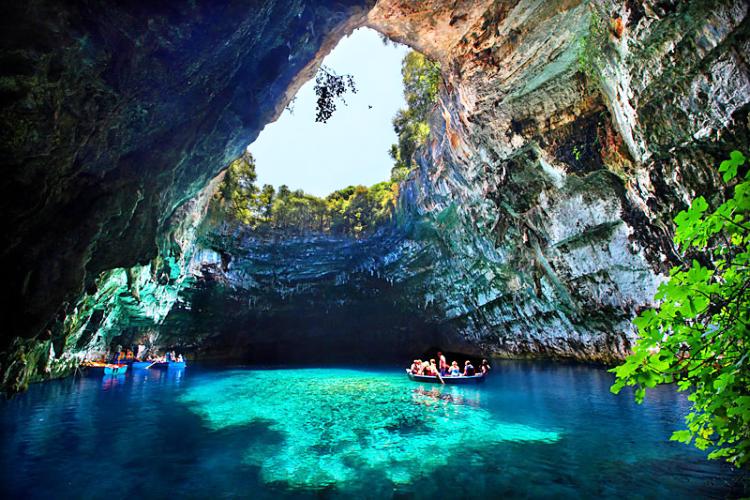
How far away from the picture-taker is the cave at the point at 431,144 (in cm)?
549

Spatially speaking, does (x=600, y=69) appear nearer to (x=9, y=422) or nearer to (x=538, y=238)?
(x=538, y=238)

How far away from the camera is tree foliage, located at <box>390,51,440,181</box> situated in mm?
16578

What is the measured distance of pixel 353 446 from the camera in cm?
817

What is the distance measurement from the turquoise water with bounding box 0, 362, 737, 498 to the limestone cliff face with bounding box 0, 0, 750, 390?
9.41ft

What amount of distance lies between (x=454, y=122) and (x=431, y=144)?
308 cm

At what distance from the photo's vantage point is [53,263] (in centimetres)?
709

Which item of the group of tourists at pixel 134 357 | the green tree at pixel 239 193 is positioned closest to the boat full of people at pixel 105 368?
the group of tourists at pixel 134 357

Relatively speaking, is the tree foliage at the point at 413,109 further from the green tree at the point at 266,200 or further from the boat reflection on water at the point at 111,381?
the boat reflection on water at the point at 111,381

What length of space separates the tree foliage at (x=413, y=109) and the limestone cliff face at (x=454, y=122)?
1401mm

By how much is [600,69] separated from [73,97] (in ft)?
38.0

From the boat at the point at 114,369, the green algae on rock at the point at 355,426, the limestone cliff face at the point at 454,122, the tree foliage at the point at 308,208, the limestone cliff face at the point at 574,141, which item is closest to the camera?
the limestone cliff face at the point at 454,122

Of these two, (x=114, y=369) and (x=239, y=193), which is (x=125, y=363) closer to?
(x=114, y=369)

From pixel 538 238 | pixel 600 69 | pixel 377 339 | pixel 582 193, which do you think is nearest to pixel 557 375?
pixel 538 238

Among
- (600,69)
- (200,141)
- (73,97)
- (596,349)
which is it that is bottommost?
(596,349)
